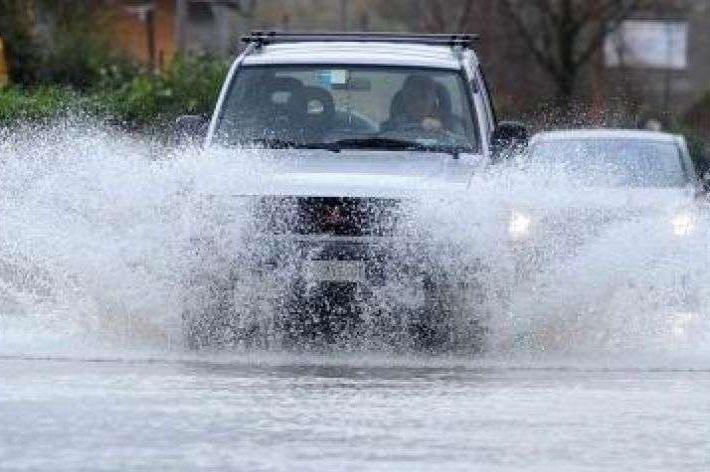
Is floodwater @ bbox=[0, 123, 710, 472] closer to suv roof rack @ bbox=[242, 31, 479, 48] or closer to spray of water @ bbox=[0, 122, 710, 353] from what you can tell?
spray of water @ bbox=[0, 122, 710, 353]

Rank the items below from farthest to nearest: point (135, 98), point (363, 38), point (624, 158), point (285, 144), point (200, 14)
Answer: point (200, 14), point (135, 98), point (624, 158), point (363, 38), point (285, 144)

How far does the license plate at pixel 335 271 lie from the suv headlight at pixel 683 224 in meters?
2.35

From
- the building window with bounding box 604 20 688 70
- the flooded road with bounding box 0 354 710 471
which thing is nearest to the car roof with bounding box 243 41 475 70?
the flooded road with bounding box 0 354 710 471

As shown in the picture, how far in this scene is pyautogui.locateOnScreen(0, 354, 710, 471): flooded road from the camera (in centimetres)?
896

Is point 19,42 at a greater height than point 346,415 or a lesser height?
lesser

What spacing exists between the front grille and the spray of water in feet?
0.20

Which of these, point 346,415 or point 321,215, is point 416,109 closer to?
point 321,215

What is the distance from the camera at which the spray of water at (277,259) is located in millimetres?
12789

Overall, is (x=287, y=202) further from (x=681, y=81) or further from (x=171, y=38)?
(x=681, y=81)

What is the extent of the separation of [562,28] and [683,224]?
1497 inches

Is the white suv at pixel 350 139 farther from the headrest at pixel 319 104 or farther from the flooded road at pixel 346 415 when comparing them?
the flooded road at pixel 346 415

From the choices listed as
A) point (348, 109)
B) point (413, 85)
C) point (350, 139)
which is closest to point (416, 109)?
point (413, 85)

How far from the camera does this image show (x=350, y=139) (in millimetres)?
14258

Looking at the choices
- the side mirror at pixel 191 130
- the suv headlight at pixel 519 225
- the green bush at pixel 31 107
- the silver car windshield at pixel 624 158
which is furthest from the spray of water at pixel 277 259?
the green bush at pixel 31 107
